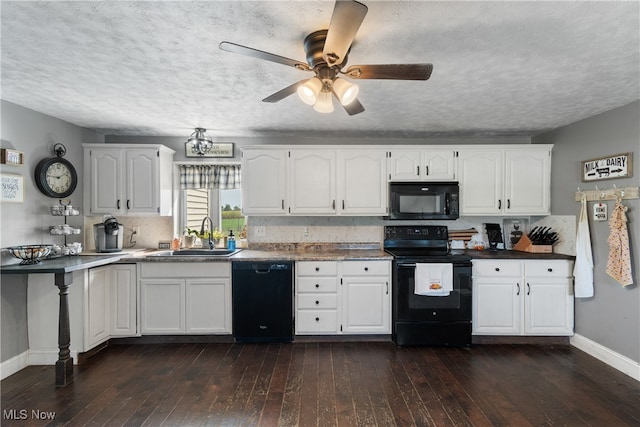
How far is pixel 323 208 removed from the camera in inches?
141

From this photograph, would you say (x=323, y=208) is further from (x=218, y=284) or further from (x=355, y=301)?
(x=218, y=284)

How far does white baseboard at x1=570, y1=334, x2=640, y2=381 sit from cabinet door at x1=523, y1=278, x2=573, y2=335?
0.36 ft

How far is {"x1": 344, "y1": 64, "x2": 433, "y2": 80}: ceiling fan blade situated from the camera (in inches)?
61.3

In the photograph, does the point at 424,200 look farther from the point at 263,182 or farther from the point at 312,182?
the point at 263,182

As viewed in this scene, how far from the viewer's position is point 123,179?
3.47 m

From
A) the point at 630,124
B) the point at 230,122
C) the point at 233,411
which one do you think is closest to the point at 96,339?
the point at 233,411

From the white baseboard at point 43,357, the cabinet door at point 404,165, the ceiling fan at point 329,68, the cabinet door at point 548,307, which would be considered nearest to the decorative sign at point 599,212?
the cabinet door at point 548,307

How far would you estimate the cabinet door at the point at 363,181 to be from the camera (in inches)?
140

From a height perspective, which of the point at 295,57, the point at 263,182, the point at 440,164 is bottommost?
the point at 263,182

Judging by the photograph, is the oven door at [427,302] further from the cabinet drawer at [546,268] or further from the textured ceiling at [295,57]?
the textured ceiling at [295,57]

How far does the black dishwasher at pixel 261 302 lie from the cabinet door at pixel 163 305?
558 millimetres

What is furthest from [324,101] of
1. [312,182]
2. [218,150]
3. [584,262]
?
[584,262]

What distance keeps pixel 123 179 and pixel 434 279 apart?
352cm

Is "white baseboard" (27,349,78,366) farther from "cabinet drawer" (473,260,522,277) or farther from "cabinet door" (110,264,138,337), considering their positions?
"cabinet drawer" (473,260,522,277)
